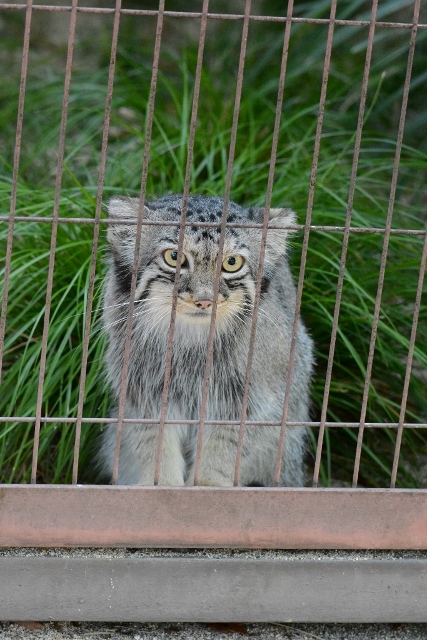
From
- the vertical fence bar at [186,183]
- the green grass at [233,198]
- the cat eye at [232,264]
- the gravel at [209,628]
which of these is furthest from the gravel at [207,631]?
the cat eye at [232,264]

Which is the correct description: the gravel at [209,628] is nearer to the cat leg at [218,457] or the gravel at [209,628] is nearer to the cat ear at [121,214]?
the cat leg at [218,457]

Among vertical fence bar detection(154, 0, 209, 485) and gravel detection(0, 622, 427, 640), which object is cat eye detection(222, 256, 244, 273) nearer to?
vertical fence bar detection(154, 0, 209, 485)

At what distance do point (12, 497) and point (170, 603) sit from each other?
57cm

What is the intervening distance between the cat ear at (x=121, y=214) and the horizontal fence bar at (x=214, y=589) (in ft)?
3.75

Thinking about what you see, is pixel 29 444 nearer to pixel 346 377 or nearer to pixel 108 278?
pixel 108 278

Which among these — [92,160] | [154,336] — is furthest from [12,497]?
[92,160]

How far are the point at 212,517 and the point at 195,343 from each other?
77cm

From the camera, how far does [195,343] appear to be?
3498mm

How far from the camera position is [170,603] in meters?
2.92

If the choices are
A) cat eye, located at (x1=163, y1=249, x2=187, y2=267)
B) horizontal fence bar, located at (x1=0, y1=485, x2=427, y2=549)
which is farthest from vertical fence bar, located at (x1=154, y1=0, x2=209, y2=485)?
cat eye, located at (x1=163, y1=249, x2=187, y2=267)

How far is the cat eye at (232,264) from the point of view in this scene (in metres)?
3.30

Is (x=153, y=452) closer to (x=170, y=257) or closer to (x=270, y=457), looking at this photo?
(x=270, y=457)

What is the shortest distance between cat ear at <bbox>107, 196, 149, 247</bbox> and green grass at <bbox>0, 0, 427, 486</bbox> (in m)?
0.36

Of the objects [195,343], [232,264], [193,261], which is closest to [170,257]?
[193,261]
